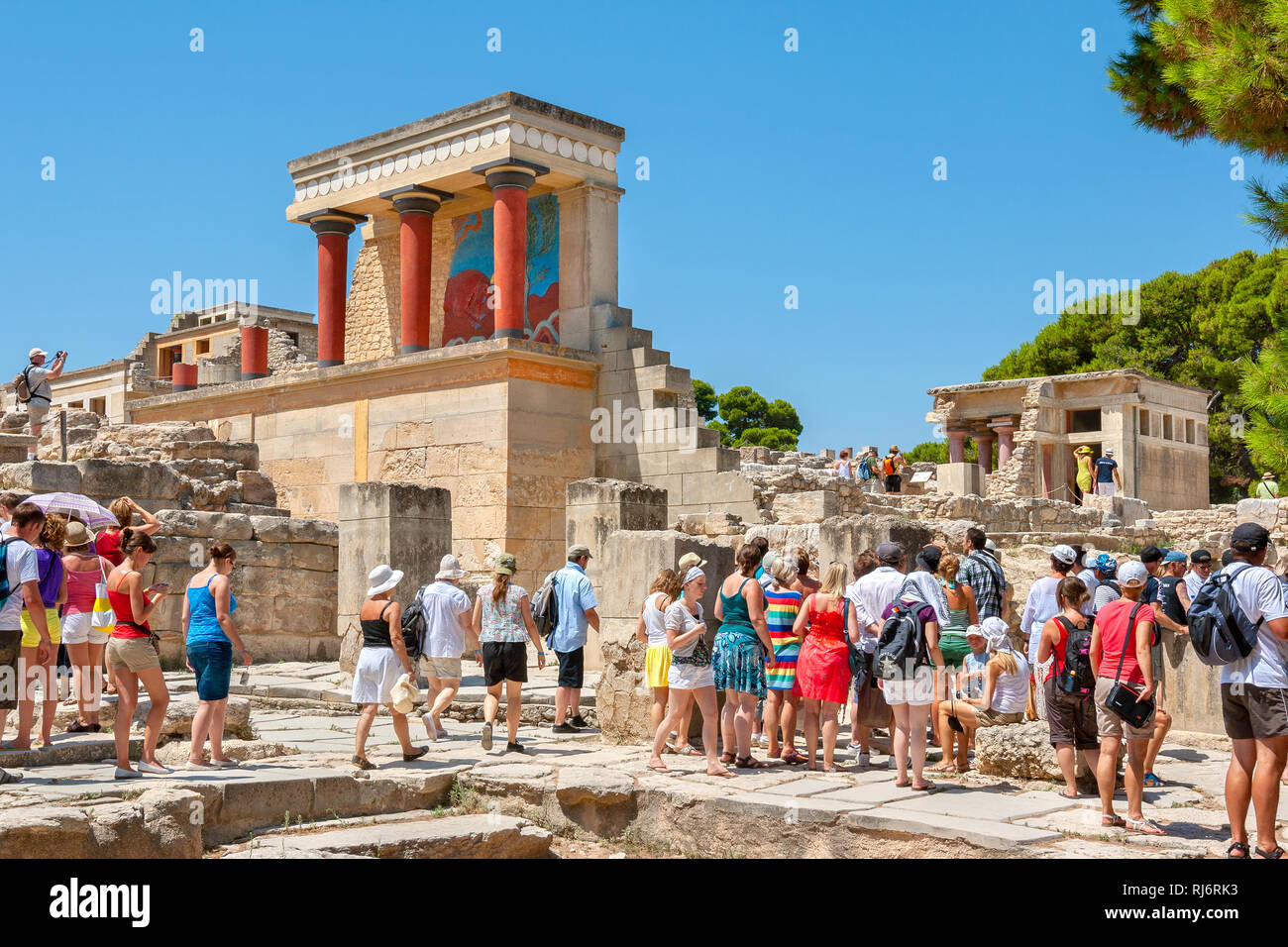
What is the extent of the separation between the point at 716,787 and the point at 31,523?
4409mm

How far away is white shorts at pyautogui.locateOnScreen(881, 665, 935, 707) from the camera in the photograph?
750cm

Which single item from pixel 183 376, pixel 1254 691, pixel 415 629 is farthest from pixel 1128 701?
pixel 183 376

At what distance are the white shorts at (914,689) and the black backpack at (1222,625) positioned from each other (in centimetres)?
194

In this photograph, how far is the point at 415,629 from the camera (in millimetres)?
8883

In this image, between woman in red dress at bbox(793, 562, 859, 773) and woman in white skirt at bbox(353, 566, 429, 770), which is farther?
woman in red dress at bbox(793, 562, 859, 773)

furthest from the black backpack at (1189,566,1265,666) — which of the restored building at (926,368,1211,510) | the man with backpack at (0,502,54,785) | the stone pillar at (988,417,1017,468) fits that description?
the stone pillar at (988,417,1017,468)

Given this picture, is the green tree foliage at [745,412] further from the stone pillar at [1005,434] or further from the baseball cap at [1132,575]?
the baseball cap at [1132,575]

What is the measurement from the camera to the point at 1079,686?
23.2ft

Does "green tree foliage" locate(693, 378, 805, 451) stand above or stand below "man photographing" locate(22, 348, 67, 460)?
above

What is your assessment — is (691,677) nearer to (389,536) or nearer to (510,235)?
(389,536)

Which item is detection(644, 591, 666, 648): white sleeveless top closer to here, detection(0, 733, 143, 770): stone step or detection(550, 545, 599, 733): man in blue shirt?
detection(550, 545, 599, 733): man in blue shirt

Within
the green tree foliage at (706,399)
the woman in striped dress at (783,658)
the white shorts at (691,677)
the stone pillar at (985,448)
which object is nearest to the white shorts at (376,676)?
the white shorts at (691,677)

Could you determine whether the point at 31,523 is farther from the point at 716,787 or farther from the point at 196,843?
the point at 716,787

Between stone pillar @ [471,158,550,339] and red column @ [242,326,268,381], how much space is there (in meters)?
6.07
